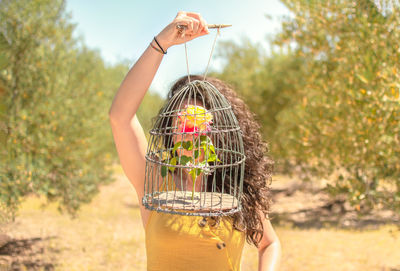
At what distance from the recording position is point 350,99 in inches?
261

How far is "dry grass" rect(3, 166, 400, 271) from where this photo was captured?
8.56 meters

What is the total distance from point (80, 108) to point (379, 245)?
8765 mm

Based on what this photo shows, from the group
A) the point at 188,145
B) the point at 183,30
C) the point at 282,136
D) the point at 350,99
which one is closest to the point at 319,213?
the point at 282,136

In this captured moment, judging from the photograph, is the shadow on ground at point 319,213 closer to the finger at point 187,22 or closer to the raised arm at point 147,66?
the raised arm at point 147,66

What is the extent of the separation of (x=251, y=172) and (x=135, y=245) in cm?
860

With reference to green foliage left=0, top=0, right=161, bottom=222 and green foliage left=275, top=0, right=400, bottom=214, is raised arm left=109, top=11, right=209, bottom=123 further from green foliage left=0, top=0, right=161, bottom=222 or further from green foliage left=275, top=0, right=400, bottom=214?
green foliage left=0, top=0, right=161, bottom=222

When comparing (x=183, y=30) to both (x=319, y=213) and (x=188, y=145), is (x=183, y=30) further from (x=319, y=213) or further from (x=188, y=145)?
(x=319, y=213)

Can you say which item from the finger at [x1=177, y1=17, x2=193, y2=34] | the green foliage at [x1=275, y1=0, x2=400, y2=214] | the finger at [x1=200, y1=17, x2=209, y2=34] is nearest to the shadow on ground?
the green foliage at [x1=275, y1=0, x2=400, y2=214]

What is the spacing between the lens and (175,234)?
6.75 feet

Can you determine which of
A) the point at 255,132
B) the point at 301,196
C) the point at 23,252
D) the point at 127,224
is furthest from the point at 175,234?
the point at 301,196

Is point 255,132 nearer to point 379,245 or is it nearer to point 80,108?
point 80,108

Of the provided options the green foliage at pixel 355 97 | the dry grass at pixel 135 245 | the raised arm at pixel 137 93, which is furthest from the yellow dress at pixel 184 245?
the dry grass at pixel 135 245

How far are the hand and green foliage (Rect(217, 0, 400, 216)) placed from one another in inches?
49.1

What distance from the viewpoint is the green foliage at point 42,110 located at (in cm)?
679
